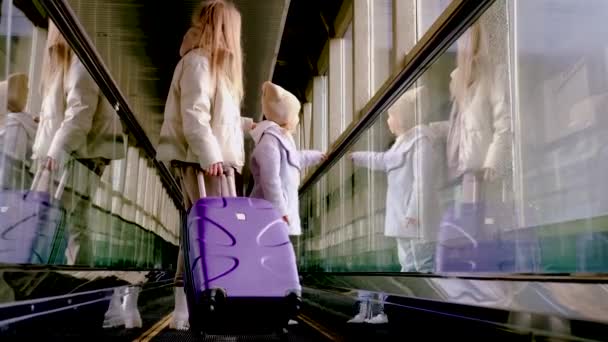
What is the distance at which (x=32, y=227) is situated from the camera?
280cm

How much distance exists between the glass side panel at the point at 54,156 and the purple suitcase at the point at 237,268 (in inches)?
24.5

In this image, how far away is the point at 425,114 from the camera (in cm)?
384

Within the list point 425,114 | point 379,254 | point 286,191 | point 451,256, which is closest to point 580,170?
point 451,256

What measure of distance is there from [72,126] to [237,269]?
101 cm

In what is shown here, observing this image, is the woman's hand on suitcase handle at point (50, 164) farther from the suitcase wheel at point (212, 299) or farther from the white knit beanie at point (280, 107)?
the white knit beanie at point (280, 107)

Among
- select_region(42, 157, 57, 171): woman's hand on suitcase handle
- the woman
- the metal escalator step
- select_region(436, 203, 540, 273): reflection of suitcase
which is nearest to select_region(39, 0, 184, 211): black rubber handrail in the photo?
the woman

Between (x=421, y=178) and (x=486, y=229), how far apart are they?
112cm

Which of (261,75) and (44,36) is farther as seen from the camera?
(261,75)

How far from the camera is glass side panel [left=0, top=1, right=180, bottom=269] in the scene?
2361 millimetres

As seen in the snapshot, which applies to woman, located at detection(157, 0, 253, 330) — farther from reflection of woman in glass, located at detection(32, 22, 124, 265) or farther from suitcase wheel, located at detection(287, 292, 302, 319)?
suitcase wheel, located at detection(287, 292, 302, 319)

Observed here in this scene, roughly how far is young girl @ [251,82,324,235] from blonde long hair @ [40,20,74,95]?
76.6 inches

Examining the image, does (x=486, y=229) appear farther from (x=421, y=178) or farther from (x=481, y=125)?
(x=421, y=178)

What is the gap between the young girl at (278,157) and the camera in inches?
194

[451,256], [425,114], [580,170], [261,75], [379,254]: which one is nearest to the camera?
[580,170]
